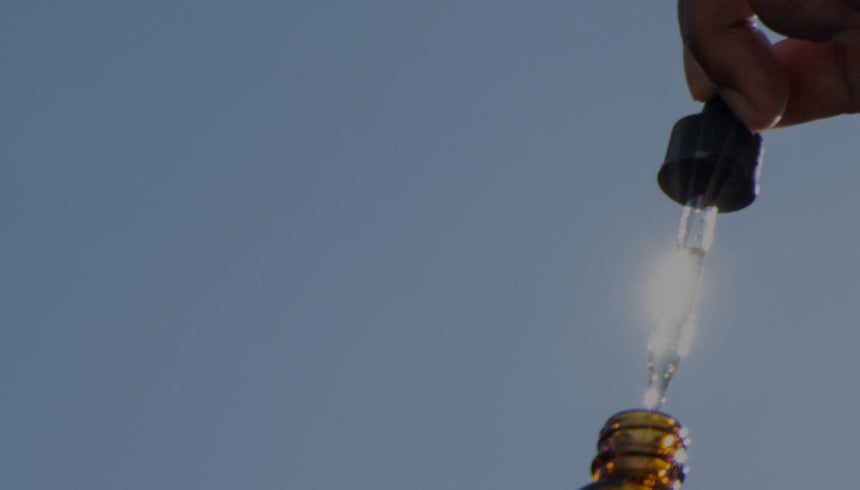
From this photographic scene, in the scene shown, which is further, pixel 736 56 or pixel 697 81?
pixel 697 81

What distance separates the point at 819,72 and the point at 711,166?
2.38ft

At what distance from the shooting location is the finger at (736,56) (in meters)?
3.20

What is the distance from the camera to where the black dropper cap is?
317 centimetres

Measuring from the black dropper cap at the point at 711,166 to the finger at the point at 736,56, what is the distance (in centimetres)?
10

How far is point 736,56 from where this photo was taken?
326 cm

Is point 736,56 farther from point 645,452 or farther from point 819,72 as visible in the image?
point 645,452

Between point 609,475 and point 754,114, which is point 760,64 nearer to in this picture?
point 754,114

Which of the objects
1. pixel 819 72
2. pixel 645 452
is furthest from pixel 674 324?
pixel 819 72

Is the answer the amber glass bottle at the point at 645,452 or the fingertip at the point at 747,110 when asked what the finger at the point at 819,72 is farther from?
the amber glass bottle at the point at 645,452

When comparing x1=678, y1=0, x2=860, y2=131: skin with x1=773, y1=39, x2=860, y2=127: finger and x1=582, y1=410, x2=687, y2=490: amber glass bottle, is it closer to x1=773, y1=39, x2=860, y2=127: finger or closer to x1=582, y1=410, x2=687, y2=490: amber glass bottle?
x1=773, y1=39, x2=860, y2=127: finger

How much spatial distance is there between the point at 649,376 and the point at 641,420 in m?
0.25

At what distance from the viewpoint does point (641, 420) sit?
2.36 meters

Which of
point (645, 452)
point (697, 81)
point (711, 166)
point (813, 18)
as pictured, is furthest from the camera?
point (697, 81)

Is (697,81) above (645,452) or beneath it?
above
